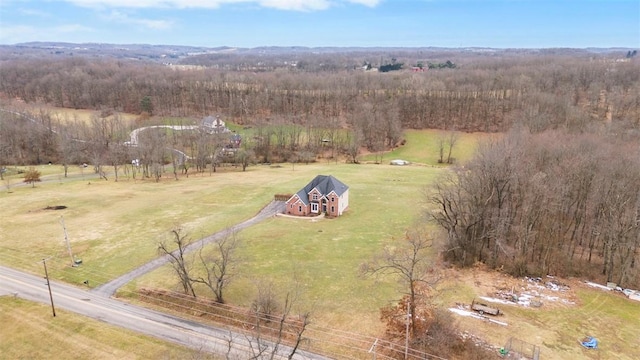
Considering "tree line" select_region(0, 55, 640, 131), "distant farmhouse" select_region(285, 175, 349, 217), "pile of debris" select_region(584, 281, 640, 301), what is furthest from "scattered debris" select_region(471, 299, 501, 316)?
"tree line" select_region(0, 55, 640, 131)

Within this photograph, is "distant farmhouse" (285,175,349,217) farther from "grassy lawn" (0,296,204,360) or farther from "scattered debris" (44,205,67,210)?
"scattered debris" (44,205,67,210)

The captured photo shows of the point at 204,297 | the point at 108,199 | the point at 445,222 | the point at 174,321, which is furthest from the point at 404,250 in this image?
the point at 108,199

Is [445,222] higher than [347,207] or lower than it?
higher

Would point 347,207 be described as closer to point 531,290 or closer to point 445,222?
point 445,222

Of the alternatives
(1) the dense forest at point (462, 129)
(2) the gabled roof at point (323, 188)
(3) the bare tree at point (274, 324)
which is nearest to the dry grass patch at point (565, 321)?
(1) the dense forest at point (462, 129)

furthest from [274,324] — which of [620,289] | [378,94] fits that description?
[378,94]

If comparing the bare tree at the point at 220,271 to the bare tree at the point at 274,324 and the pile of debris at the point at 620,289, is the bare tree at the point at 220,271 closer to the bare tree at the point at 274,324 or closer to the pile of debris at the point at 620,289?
the bare tree at the point at 274,324
